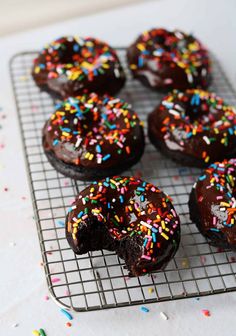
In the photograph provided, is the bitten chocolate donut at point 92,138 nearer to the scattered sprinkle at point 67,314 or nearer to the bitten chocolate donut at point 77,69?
the bitten chocolate donut at point 77,69

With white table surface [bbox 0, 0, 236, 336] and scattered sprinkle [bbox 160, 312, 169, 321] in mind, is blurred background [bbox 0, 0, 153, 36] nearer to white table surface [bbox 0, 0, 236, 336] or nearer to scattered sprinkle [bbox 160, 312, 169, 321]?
white table surface [bbox 0, 0, 236, 336]

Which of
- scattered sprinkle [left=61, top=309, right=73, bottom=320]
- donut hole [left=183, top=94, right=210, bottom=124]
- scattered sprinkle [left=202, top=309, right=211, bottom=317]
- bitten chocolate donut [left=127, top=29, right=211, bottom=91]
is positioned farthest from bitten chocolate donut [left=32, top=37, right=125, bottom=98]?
scattered sprinkle [left=202, top=309, right=211, bottom=317]

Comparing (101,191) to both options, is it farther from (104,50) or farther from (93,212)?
(104,50)

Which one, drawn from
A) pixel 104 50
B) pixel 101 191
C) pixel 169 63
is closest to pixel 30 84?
pixel 104 50

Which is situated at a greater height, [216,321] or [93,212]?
[93,212]

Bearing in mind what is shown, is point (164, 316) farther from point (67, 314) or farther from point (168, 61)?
point (168, 61)

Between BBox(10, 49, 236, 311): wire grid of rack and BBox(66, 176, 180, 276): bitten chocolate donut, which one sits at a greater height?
BBox(66, 176, 180, 276): bitten chocolate donut

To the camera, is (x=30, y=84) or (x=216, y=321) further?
(x=30, y=84)
